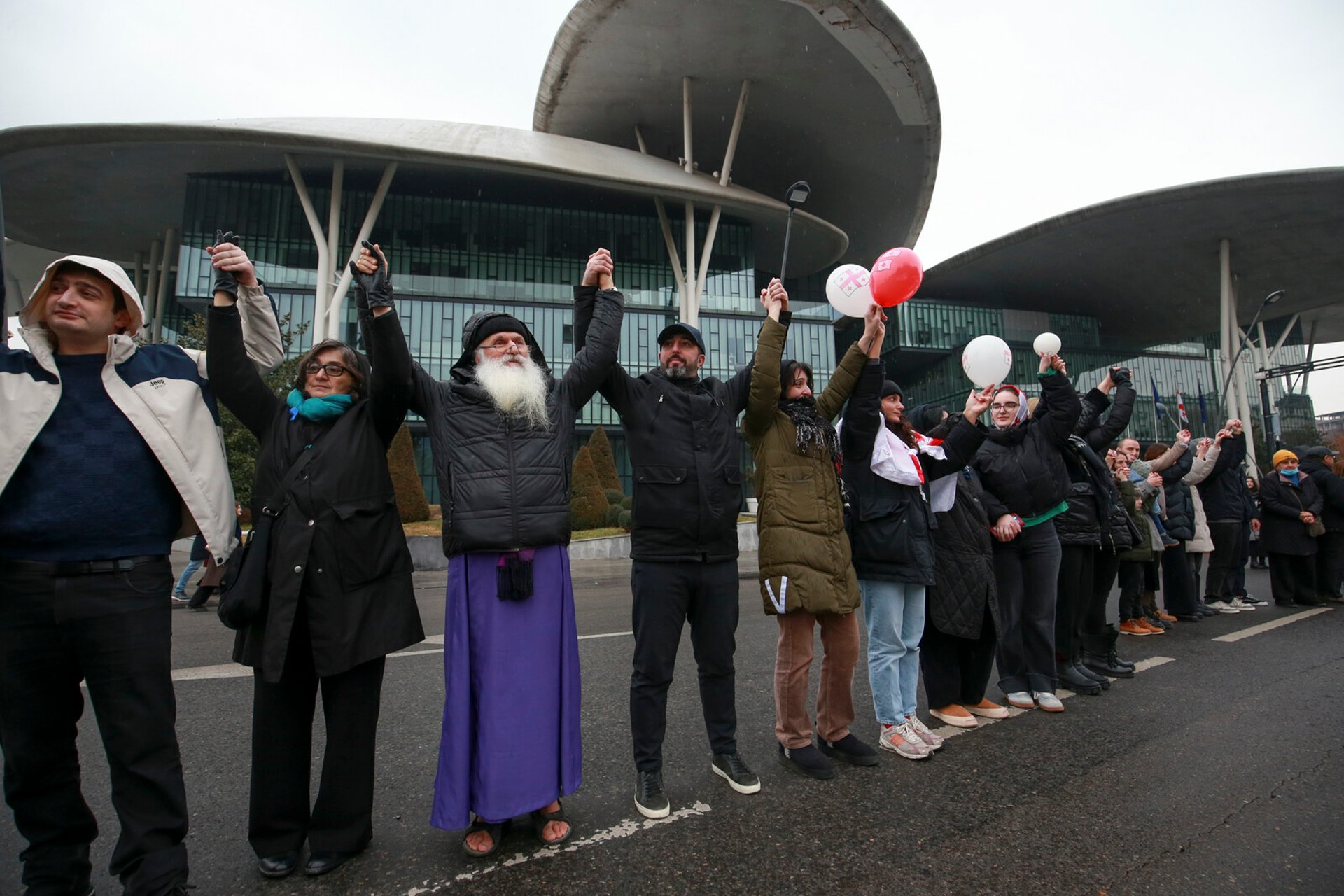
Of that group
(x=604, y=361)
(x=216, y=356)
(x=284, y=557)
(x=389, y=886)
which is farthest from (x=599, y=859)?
(x=216, y=356)

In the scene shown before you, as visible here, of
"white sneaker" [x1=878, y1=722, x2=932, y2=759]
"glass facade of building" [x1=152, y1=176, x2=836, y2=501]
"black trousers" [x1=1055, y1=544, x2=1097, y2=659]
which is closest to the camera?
"white sneaker" [x1=878, y1=722, x2=932, y2=759]

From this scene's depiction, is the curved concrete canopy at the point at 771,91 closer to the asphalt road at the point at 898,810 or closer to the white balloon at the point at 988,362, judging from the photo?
the white balloon at the point at 988,362

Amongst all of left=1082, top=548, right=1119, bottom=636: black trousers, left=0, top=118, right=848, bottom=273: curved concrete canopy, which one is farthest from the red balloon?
left=0, top=118, right=848, bottom=273: curved concrete canopy

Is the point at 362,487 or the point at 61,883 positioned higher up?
the point at 362,487

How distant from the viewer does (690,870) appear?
2301 mm

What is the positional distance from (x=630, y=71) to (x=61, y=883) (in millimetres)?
31644

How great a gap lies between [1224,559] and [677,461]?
8189 millimetres

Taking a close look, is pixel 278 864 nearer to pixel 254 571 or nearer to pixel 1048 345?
pixel 254 571

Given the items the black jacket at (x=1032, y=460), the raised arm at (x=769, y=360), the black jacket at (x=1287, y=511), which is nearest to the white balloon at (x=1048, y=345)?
the black jacket at (x=1032, y=460)

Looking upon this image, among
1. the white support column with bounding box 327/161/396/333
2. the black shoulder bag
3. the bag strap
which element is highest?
the white support column with bounding box 327/161/396/333

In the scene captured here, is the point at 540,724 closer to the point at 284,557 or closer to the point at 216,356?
the point at 284,557

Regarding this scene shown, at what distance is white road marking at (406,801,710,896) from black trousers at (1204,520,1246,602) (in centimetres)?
812

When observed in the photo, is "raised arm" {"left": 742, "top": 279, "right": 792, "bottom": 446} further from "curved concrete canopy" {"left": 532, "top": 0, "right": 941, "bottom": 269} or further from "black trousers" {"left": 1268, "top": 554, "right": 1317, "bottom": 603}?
"curved concrete canopy" {"left": 532, "top": 0, "right": 941, "bottom": 269}

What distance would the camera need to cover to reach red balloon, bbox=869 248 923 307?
355cm
